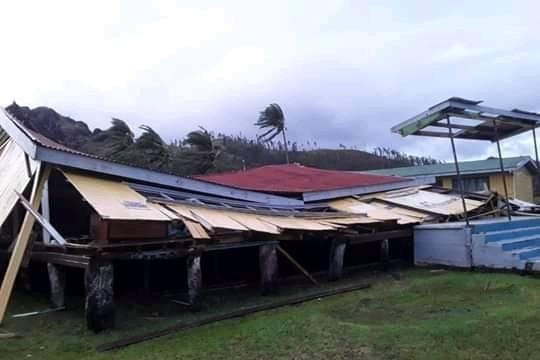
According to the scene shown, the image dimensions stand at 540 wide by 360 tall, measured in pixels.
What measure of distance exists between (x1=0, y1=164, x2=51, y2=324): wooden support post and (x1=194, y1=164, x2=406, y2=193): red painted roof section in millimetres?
4692

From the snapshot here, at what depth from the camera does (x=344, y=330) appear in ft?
18.0

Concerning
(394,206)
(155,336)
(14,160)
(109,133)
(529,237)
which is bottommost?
(155,336)

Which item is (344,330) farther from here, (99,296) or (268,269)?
(99,296)

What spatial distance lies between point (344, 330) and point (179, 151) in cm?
2443

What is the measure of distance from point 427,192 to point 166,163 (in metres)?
17.2

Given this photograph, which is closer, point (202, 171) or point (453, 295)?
point (453, 295)

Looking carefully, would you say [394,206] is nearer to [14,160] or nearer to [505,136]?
[505,136]

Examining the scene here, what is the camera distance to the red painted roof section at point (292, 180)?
1142 cm

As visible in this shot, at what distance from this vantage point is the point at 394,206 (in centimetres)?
1174

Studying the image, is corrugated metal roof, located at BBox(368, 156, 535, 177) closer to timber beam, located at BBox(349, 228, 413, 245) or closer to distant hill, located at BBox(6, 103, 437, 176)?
distant hill, located at BBox(6, 103, 437, 176)

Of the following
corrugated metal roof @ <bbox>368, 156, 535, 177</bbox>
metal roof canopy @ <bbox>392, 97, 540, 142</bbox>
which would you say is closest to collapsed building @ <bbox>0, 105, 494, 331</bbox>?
metal roof canopy @ <bbox>392, 97, 540, 142</bbox>

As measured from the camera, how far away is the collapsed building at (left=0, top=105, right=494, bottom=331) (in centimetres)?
605

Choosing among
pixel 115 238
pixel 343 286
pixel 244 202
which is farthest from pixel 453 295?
pixel 115 238

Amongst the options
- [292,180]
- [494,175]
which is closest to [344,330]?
[292,180]
